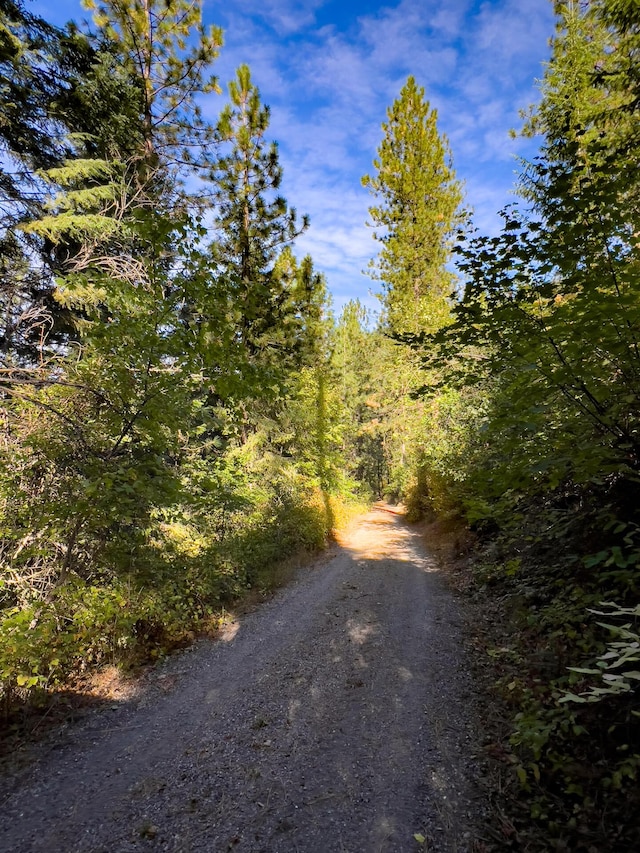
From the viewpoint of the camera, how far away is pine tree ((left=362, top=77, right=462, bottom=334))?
18891mm

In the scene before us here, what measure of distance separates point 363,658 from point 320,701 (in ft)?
3.50

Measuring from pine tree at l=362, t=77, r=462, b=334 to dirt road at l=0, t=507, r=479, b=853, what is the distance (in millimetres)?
15297

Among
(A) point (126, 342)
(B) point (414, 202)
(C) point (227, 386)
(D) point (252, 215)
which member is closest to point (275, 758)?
(C) point (227, 386)

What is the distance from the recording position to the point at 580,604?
3967 mm

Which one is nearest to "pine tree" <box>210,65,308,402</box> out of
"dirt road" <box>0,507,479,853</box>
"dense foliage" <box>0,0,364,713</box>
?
"dense foliage" <box>0,0,364,713</box>

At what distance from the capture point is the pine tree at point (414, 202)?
18891 mm

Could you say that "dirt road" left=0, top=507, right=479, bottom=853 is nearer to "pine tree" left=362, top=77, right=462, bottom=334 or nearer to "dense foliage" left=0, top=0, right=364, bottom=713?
"dense foliage" left=0, top=0, right=364, bottom=713

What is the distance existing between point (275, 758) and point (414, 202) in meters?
22.0

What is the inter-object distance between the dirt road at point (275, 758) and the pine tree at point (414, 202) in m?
15.3

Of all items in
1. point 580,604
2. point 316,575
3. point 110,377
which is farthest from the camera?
point 316,575

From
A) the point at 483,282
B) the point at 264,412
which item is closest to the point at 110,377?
the point at 483,282

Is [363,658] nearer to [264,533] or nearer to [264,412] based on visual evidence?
[264,533]

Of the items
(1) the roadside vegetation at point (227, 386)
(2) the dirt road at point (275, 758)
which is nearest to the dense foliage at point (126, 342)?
(1) the roadside vegetation at point (227, 386)

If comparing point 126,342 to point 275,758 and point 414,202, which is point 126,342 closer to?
point 275,758
